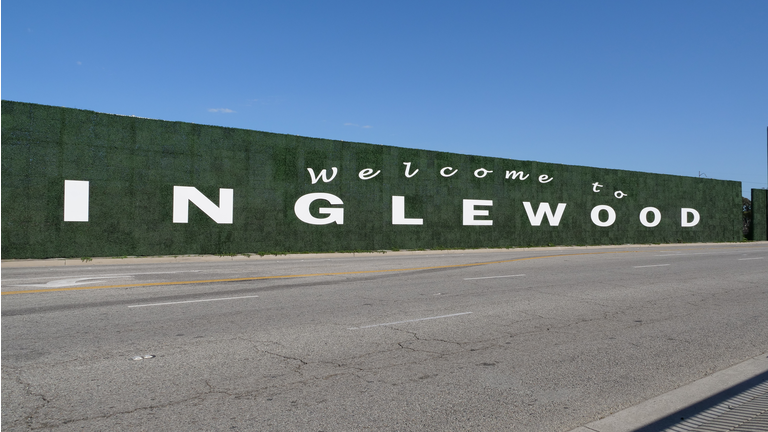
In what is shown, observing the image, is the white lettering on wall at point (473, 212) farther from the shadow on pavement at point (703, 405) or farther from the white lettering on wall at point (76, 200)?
the shadow on pavement at point (703, 405)

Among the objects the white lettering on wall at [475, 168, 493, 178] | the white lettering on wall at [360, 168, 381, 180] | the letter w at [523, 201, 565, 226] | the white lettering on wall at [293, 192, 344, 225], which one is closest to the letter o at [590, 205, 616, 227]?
the letter w at [523, 201, 565, 226]

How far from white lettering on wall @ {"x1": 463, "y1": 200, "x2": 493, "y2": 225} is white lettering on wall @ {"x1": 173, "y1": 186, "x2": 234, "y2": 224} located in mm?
12983

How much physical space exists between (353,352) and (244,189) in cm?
1790

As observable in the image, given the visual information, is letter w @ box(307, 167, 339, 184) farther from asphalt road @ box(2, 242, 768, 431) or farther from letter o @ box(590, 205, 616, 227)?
letter o @ box(590, 205, 616, 227)

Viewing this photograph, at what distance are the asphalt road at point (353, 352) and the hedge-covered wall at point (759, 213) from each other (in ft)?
134

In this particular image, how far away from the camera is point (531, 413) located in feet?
14.9

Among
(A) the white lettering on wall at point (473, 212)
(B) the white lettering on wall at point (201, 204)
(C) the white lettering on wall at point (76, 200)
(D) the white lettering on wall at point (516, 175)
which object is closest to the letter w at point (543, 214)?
(D) the white lettering on wall at point (516, 175)

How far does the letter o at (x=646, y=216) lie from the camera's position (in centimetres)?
3809

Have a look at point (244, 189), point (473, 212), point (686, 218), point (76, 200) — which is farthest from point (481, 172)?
point (686, 218)

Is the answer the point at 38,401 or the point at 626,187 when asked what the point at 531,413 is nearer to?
the point at 38,401

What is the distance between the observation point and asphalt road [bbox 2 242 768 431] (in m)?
4.43

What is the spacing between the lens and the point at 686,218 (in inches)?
1603

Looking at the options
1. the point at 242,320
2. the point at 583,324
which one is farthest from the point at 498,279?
the point at 242,320

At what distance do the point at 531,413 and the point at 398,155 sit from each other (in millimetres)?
23360
